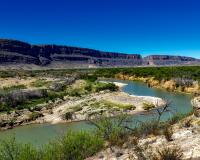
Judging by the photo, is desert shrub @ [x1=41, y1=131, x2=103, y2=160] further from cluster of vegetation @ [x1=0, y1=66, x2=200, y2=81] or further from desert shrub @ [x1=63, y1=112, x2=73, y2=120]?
cluster of vegetation @ [x1=0, y1=66, x2=200, y2=81]

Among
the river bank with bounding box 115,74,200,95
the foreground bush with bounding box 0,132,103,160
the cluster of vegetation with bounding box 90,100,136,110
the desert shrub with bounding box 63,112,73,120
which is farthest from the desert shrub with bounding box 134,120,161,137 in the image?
the river bank with bounding box 115,74,200,95

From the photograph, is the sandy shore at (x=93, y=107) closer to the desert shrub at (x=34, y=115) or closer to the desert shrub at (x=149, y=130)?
the desert shrub at (x=34, y=115)

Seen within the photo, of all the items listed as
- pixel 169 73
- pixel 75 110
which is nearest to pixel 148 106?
pixel 75 110

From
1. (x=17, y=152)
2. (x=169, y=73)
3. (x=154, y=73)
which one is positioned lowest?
(x=154, y=73)

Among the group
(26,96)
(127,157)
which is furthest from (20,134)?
(127,157)

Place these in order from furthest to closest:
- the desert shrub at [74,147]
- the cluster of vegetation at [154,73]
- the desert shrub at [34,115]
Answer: the cluster of vegetation at [154,73] < the desert shrub at [34,115] < the desert shrub at [74,147]

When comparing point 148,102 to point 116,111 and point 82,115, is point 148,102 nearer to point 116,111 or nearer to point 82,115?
point 116,111

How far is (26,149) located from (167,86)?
55.9 metres

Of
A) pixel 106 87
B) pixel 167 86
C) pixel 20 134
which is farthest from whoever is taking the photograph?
pixel 167 86

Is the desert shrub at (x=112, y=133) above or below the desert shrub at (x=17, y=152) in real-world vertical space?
above

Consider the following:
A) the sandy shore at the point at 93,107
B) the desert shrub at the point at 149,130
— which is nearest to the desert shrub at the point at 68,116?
the sandy shore at the point at 93,107

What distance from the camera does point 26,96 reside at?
165 ft

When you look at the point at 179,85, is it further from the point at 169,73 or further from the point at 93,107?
the point at 93,107

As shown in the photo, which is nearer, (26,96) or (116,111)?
(116,111)
